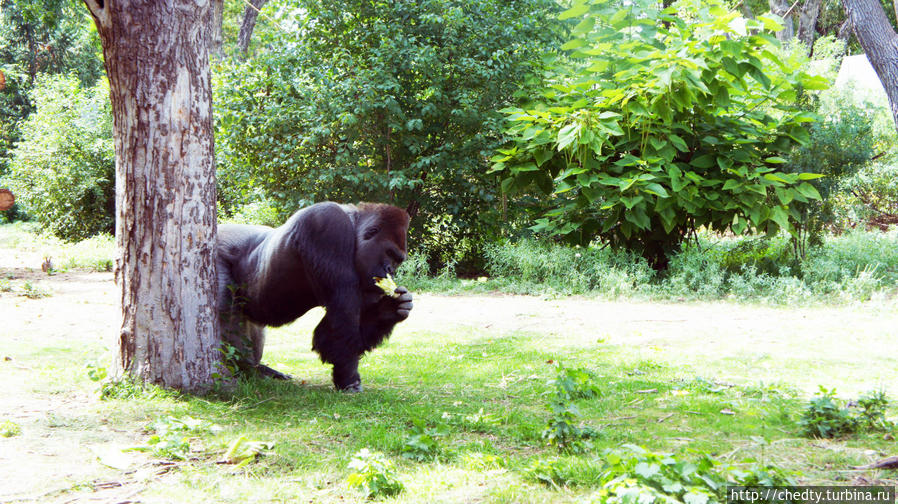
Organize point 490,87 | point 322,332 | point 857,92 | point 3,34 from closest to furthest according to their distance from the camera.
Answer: point 322,332 < point 490,87 < point 857,92 < point 3,34

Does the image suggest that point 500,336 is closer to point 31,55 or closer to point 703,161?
point 703,161

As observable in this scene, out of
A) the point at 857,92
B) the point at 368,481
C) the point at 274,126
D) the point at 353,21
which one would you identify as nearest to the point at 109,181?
the point at 274,126

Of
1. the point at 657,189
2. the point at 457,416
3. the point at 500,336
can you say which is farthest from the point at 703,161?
the point at 457,416

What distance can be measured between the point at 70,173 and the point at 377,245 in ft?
41.0

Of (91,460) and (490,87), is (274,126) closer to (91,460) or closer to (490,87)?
(490,87)

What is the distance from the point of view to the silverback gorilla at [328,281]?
12.9 feet

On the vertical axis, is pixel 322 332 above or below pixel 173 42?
below

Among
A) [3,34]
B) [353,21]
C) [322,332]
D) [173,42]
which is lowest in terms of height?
[322,332]

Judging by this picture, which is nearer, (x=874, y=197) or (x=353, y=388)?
(x=353, y=388)

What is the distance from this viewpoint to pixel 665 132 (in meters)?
7.93

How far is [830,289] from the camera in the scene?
7.45 metres

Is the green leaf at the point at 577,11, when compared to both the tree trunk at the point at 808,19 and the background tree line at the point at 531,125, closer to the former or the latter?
the background tree line at the point at 531,125

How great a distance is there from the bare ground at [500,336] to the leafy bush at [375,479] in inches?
31.8

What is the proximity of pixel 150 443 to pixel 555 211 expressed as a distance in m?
6.43
